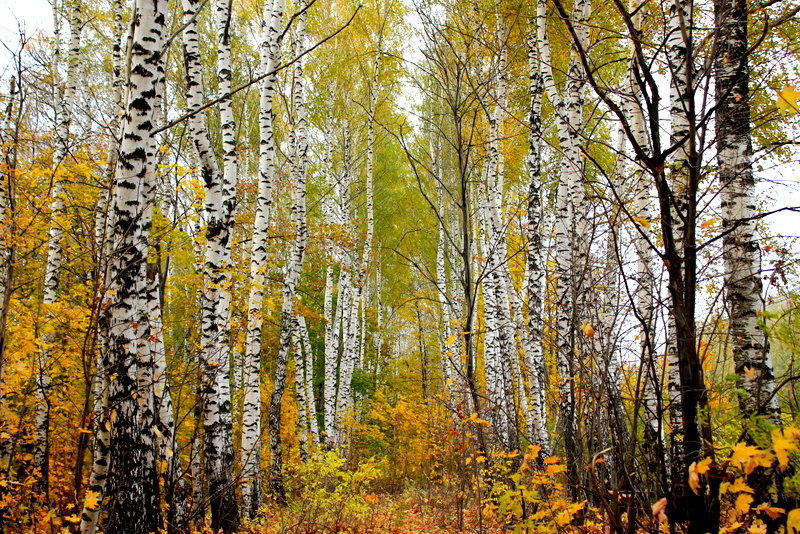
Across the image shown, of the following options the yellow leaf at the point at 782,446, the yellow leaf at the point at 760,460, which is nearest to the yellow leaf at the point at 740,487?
the yellow leaf at the point at 760,460

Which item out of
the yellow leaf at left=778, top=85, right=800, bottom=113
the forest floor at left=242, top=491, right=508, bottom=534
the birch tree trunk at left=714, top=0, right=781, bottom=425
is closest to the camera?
the yellow leaf at left=778, top=85, right=800, bottom=113

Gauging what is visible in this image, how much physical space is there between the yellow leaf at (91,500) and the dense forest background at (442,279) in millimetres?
84

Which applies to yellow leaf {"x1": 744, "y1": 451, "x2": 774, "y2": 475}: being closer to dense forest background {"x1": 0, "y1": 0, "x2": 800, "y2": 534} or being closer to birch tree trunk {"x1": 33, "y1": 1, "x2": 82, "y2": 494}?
dense forest background {"x1": 0, "y1": 0, "x2": 800, "y2": 534}

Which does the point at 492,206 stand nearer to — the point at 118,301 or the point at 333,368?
the point at 118,301

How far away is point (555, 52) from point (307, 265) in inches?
331

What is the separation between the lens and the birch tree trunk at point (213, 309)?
5629 millimetres

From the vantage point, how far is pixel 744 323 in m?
3.72

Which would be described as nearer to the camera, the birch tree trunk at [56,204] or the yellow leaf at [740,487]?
the yellow leaf at [740,487]

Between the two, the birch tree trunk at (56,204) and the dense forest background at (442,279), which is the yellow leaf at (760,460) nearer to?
the dense forest background at (442,279)

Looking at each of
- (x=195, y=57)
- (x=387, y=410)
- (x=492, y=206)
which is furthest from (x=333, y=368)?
(x=195, y=57)

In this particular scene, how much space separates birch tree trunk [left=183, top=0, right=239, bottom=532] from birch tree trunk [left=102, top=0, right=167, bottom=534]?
2.27 meters

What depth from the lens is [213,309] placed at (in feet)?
19.6

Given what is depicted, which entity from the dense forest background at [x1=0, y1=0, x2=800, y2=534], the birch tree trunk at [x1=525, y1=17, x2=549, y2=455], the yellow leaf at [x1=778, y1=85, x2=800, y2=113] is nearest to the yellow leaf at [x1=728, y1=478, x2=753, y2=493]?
the dense forest background at [x1=0, y1=0, x2=800, y2=534]

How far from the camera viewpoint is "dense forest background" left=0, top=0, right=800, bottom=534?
2.12m
